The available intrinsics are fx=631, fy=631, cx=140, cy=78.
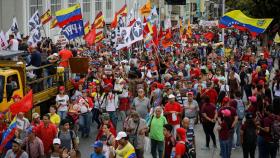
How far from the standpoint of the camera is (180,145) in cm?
1088

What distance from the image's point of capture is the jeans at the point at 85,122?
53.8ft

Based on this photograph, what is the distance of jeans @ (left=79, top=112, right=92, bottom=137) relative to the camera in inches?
645

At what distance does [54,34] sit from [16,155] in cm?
3255

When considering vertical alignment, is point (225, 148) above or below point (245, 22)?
below

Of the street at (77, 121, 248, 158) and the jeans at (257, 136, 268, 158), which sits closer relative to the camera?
the jeans at (257, 136, 268, 158)

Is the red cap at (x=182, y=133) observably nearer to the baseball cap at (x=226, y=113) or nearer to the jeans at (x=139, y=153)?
the jeans at (x=139, y=153)

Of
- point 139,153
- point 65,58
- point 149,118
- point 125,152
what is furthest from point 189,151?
point 65,58

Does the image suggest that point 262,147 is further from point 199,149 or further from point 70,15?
point 70,15

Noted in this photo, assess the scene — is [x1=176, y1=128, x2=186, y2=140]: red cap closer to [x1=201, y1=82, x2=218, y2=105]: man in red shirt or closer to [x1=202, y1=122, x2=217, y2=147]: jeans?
[x1=202, y1=122, x2=217, y2=147]: jeans

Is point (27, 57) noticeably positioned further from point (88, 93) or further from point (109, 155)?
point (109, 155)

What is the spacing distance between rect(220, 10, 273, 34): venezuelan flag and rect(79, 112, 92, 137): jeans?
11027mm

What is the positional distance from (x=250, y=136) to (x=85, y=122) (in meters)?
5.04

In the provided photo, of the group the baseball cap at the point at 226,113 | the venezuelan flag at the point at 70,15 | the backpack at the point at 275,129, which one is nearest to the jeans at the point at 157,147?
the baseball cap at the point at 226,113

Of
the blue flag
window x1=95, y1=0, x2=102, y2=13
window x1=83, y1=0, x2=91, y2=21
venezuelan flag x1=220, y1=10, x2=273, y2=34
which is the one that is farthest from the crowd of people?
window x1=95, y1=0, x2=102, y2=13
